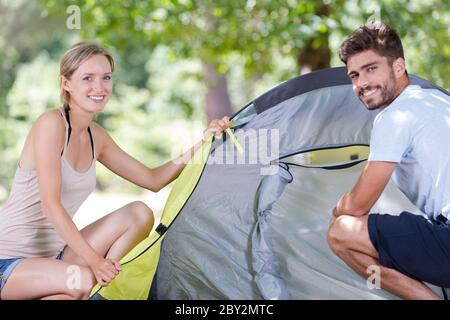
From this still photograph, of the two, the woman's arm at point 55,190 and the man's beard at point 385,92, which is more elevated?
the man's beard at point 385,92

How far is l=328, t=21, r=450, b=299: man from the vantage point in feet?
7.36

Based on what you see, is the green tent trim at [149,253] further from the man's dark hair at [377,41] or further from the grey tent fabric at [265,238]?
the man's dark hair at [377,41]

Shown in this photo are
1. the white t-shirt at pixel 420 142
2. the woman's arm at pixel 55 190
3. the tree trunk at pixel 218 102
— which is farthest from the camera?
the tree trunk at pixel 218 102

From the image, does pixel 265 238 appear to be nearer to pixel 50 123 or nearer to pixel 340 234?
pixel 340 234

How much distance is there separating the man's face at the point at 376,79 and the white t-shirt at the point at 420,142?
0.06 meters

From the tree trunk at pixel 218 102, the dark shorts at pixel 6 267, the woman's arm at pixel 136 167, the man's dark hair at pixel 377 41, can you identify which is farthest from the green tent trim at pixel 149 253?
the tree trunk at pixel 218 102

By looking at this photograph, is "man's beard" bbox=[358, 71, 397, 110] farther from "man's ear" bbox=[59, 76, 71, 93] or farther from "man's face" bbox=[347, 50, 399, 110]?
"man's ear" bbox=[59, 76, 71, 93]

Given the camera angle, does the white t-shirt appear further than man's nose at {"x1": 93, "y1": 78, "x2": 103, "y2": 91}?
No

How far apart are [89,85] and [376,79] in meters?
0.99

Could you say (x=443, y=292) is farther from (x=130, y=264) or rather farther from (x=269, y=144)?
(x=130, y=264)

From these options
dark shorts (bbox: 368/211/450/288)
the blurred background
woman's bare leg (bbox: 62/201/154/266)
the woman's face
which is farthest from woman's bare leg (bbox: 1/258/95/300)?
dark shorts (bbox: 368/211/450/288)

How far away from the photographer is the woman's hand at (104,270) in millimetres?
2318

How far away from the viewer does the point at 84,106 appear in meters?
2.54

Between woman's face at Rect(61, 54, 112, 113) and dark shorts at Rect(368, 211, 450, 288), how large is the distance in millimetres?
1027
